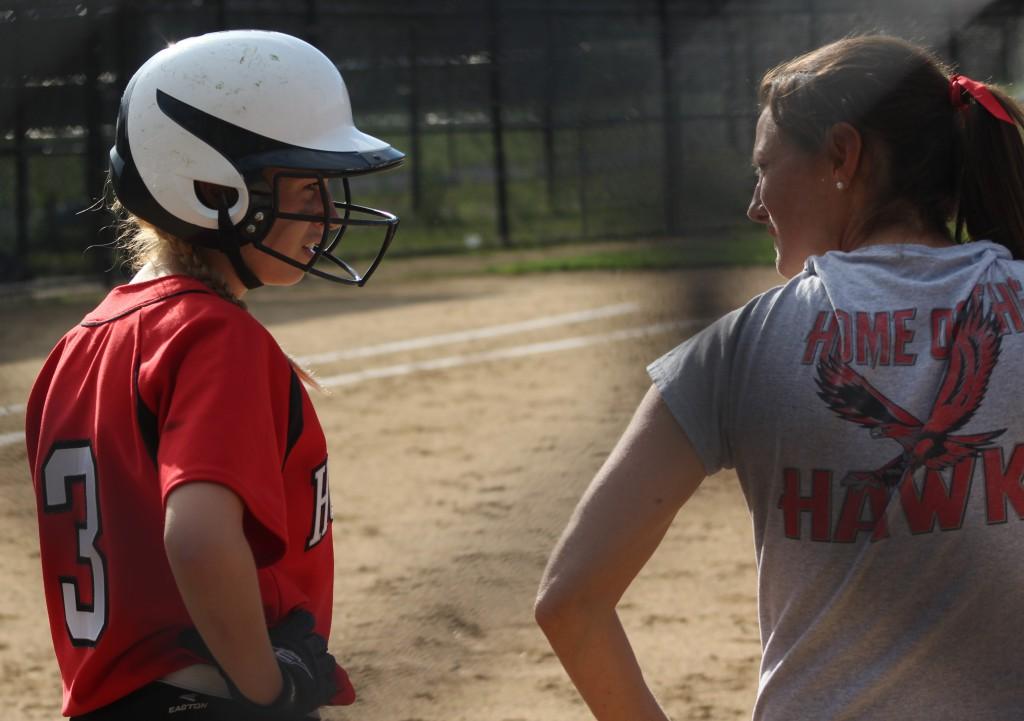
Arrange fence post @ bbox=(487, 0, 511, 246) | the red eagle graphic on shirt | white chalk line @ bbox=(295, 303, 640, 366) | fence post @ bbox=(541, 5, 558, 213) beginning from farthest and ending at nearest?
1. fence post @ bbox=(487, 0, 511, 246)
2. fence post @ bbox=(541, 5, 558, 213)
3. white chalk line @ bbox=(295, 303, 640, 366)
4. the red eagle graphic on shirt

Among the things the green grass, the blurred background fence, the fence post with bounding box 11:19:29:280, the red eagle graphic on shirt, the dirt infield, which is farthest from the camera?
the fence post with bounding box 11:19:29:280

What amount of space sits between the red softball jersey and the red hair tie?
609 millimetres

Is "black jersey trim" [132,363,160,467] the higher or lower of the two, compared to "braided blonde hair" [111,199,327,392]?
lower

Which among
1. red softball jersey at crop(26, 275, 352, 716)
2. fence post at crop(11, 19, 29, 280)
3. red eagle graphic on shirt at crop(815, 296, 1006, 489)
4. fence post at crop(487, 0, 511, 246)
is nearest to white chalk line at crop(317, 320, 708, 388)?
fence post at crop(487, 0, 511, 246)

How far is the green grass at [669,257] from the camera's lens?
1990 millimetres

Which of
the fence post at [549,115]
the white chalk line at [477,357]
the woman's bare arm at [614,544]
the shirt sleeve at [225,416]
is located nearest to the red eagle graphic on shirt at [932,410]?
the woman's bare arm at [614,544]

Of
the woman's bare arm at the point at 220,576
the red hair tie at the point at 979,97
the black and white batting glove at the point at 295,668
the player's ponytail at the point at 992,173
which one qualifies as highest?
the red hair tie at the point at 979,97

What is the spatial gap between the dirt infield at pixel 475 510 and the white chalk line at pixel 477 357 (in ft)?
0.05

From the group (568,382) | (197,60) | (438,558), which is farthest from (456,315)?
(197,60)

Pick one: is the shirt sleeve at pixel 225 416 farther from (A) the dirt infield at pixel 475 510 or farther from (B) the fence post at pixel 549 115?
(B) the fence post at pixel 549 115

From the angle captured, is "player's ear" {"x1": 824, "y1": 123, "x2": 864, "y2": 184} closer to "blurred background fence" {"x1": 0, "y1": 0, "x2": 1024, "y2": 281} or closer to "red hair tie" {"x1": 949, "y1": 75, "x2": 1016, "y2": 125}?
"red hair tie" {"x1": 949, "y1": 75, "x2": 1016, "y2": 125}

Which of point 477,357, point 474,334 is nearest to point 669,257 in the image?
point 477,357

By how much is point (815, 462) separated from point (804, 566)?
0.09 meters

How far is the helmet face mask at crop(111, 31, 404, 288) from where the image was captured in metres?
1.23
